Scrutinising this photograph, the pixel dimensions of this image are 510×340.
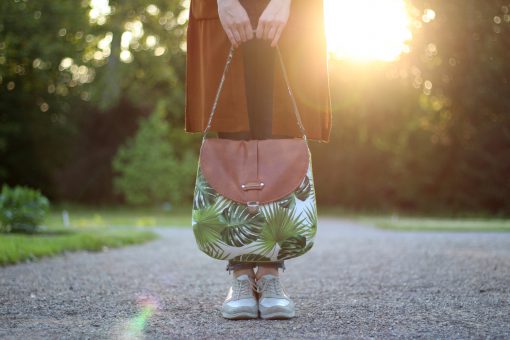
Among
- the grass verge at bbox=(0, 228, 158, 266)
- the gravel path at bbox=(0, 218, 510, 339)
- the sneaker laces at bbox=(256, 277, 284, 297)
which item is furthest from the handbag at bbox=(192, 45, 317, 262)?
the grass verge at bbox=(0, 228, 158, 266)

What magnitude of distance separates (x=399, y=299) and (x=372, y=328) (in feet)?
2.62

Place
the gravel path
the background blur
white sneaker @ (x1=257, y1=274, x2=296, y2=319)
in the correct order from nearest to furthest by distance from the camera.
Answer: the gravel path
white sneaker @ (x1=257, y1=274, x2=296, y2=319)
the background blur

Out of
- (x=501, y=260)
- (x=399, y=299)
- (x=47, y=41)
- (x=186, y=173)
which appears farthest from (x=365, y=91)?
(x=399, y=299)

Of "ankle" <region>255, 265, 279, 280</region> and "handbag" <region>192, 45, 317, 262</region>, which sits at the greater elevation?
"handbag" <region>192, 45, 317, 262</region>

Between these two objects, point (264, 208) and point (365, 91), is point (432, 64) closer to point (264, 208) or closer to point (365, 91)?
point (264, 208)

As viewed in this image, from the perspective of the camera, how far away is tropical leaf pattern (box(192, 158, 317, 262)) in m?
2.36

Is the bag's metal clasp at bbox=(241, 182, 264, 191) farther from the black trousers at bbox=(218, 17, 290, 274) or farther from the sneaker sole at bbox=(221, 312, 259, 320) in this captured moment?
the sneaker sole at bbox=(221, 312, 259, 320)

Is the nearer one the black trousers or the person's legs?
the black trousers

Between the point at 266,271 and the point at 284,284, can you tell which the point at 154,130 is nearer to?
the point at 284,284

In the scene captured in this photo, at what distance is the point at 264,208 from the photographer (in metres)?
2.37

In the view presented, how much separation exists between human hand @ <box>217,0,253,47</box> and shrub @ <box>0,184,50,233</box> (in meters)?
5.77

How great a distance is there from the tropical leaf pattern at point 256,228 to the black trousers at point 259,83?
11.3 inches

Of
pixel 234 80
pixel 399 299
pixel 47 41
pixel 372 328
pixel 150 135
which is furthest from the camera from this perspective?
pixel 150 135

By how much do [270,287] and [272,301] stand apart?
58 mm
